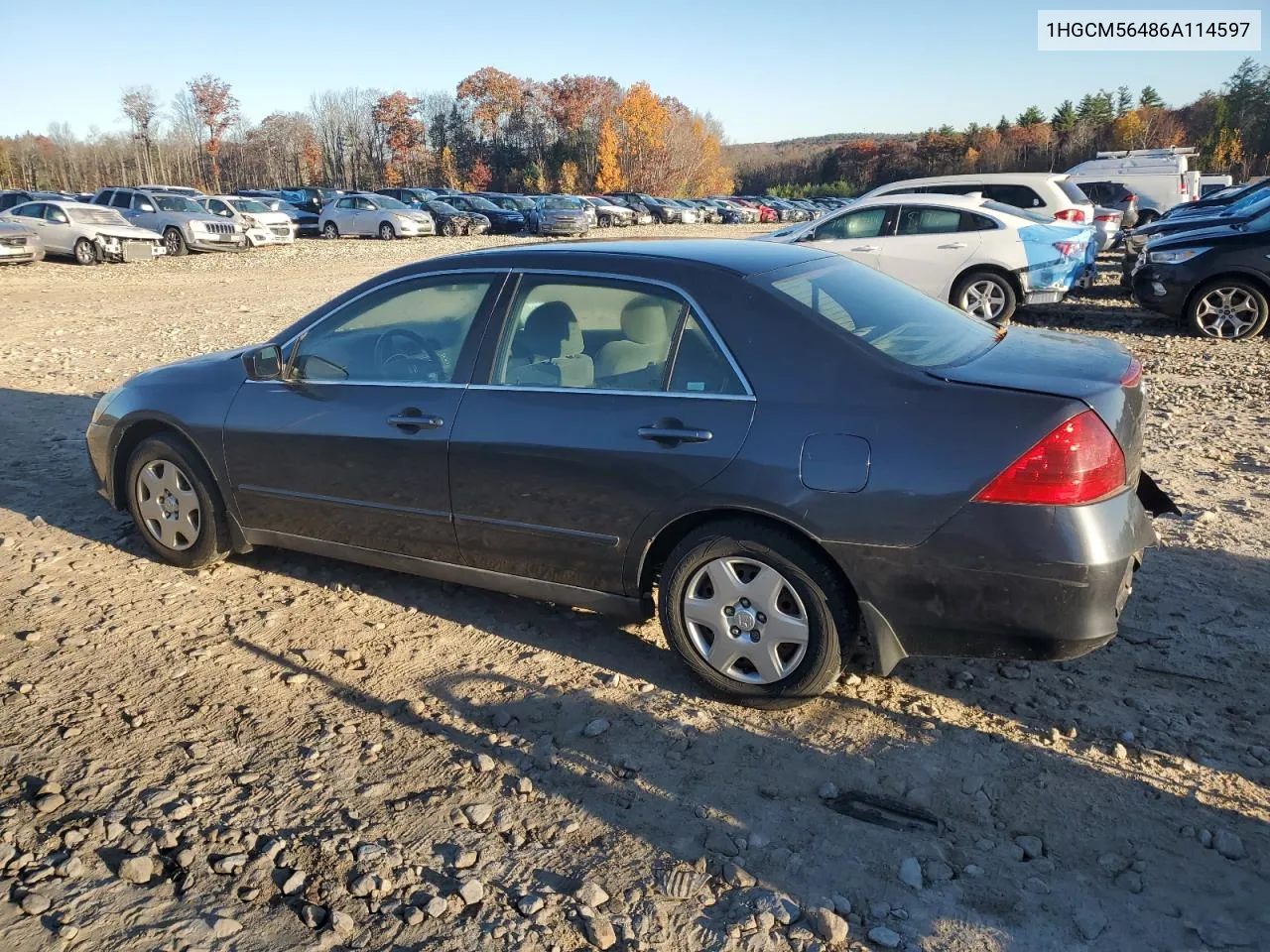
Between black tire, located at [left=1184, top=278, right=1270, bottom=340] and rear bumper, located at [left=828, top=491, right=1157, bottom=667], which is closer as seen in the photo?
rear bumper, located at [left=828, top=491, right=1157, bottom=667]

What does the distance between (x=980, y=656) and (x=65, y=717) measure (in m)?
3.26

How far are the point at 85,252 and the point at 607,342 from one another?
23140 millimetres

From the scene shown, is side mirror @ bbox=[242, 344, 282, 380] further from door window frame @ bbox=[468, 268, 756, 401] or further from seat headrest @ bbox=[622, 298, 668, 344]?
seat headrest @ bbox=[622, 298, 668, 344]

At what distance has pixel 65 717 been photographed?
3.63 m

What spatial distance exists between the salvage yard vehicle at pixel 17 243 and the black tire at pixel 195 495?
20.2m

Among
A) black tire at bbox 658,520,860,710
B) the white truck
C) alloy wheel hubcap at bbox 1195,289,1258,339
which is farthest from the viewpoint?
the white truck

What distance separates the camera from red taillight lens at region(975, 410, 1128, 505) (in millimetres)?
3041

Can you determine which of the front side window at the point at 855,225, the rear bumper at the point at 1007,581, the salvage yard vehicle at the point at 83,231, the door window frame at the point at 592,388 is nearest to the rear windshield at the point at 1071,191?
the front side window at the point at 855,225

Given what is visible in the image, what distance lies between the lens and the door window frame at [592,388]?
3539 mm

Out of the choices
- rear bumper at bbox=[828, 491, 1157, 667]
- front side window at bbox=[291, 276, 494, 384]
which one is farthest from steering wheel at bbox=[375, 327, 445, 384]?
rear bumper at bbox=[828, 491, 1157, 667]

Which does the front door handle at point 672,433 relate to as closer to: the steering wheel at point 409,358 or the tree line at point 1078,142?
the steering wheel at point 409,358

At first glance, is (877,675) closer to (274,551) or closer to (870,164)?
(274,551)

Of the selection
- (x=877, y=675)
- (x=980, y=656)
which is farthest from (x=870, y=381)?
(x=877, y=675)

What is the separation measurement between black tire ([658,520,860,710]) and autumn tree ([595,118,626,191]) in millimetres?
79327
